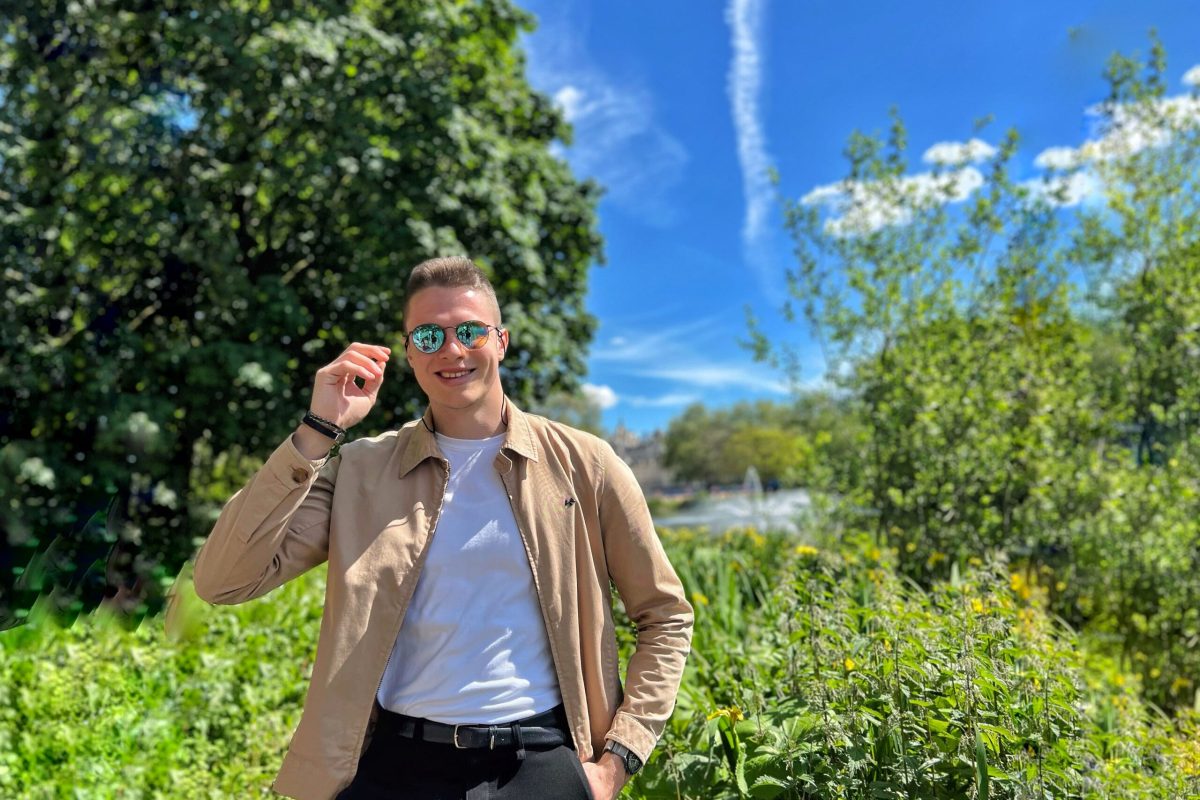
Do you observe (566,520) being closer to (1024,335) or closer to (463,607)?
(463,607)

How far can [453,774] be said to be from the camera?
1.67 m

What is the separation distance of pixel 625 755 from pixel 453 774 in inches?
15.0

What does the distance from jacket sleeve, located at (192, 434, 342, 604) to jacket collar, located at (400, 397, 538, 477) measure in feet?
0.70

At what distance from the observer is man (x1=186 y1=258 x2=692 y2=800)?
66.8 inches

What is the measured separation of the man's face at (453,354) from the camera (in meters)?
1.88

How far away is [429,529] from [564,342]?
1039 centimetres

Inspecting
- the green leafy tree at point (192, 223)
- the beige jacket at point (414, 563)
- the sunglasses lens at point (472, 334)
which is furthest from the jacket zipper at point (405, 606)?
the green leafy tree at point (192, 223)

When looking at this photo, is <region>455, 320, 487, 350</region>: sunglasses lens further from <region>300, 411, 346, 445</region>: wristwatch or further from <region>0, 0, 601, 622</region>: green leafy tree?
<region>0, 0, 601, 622</region>: green leafy tree

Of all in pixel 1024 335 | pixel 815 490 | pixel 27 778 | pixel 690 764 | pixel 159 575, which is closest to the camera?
pixel 690 764

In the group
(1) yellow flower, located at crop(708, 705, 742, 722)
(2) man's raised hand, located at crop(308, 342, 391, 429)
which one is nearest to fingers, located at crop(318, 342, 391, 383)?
(2) man's raised hand, located at crop(308, 342, 391, 429)

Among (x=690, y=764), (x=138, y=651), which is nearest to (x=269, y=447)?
(x=138, y=651)

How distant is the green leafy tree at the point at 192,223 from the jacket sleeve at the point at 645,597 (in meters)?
7.28

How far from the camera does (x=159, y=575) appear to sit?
29.7 feet

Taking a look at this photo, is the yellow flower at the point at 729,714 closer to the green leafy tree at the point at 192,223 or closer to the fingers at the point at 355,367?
the fingers at the point at 355,367
